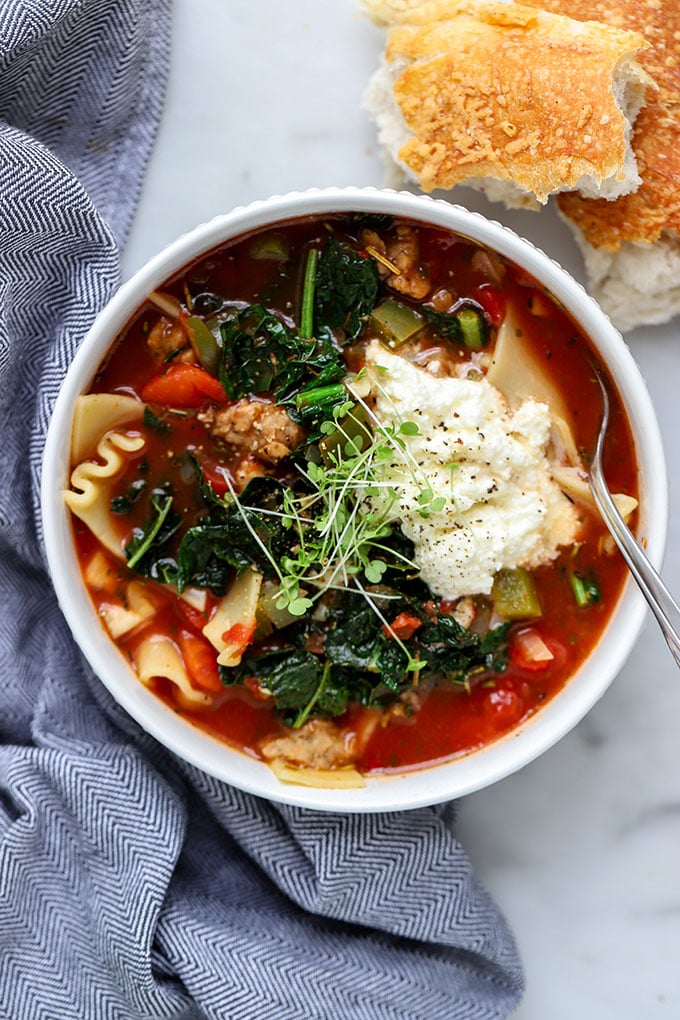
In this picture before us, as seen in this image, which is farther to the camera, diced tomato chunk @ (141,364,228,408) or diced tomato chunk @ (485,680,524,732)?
diced tomato chunk @ (485,680,524,732)

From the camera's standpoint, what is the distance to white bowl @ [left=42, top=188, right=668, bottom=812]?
3.51m

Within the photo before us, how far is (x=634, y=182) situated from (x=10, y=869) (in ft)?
11.7

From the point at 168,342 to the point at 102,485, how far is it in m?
0.59

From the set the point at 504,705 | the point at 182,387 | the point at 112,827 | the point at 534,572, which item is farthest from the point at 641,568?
the point at 112,827

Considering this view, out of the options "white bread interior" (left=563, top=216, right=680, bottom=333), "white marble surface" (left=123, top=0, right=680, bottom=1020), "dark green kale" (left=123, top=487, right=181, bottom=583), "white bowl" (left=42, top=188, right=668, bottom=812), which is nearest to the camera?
"white bowl" (left=42, top=188, right=668, bottom=812)

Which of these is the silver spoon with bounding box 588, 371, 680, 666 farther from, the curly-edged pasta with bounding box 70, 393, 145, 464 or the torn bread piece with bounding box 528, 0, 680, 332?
the curly-edged pasta with bounding box 70, 393, 145, 464

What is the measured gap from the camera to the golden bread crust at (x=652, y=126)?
12.3 ft

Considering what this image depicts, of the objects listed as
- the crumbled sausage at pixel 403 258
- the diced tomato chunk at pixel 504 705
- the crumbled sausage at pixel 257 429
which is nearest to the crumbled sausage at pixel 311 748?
the diced tomato chunk at pixel 504 705

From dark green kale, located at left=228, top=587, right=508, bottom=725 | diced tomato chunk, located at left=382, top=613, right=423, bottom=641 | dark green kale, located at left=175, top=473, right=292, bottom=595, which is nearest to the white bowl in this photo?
dark green kale, located at left=228, top=587, right=508, bottom=725

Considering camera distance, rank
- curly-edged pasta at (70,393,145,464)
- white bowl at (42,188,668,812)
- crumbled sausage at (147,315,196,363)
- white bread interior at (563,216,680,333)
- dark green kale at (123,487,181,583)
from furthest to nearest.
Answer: white bread interior at (563,216,680,333)
dark green kale at (123,487,181,583)
crumbled sausage at (147,315,196,363)
curly-edged pasta at (70,393,145,464)
white bowl at (42,188,668,812)

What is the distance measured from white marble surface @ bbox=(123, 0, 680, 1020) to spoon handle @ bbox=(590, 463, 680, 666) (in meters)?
0.68

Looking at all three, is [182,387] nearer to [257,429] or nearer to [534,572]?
[257,429]

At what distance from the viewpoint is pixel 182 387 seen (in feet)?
12.5

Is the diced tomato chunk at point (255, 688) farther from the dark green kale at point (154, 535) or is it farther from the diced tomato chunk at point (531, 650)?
the diced tomato chunk at point (531, 650)
